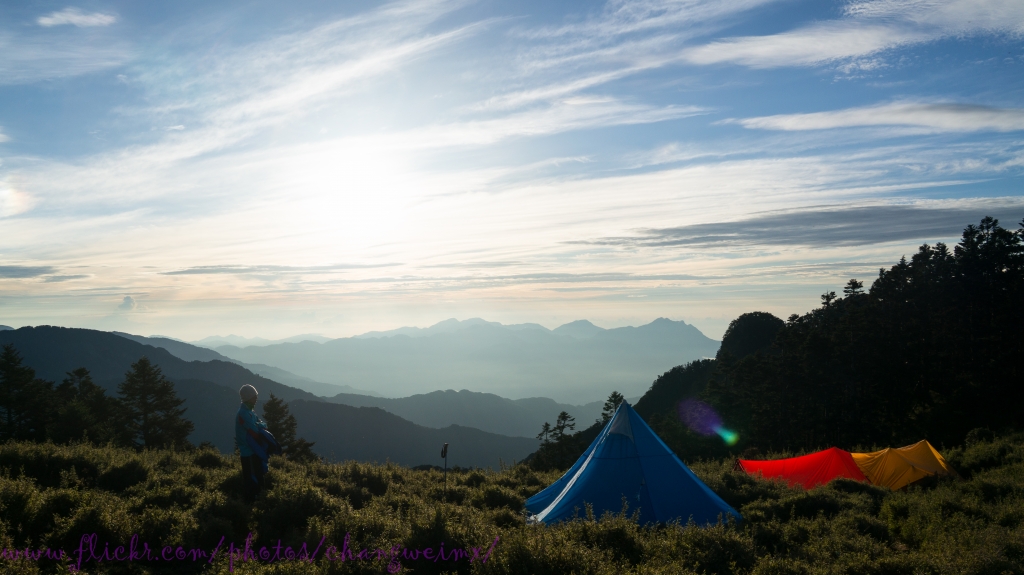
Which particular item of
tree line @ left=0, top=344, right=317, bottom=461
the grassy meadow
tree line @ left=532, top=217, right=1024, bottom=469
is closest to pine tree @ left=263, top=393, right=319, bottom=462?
tree line @ left=0, top=344, right=317, bottom=461

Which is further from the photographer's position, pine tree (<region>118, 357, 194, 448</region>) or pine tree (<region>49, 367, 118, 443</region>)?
pine tree (<region>118, 357, 194, 448</region>)

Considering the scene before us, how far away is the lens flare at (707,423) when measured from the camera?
47500mm

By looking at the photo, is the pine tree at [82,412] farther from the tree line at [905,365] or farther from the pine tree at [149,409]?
the tree line at [905,365]

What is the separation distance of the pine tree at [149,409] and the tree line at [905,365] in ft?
95.9

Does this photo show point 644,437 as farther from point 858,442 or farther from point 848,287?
point 848,287

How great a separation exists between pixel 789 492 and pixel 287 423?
41.5 metres

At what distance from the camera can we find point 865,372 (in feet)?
120

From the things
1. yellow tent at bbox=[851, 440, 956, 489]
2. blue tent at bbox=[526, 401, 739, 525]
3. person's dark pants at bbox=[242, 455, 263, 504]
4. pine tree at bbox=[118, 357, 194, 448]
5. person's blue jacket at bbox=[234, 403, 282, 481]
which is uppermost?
person's blue jacket at bbox=[234, 403, 282, 481]

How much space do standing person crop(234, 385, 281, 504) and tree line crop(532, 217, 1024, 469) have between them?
23.2 m

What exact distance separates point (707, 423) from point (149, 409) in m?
48.7

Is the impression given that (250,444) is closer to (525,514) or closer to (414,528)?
(414,528)

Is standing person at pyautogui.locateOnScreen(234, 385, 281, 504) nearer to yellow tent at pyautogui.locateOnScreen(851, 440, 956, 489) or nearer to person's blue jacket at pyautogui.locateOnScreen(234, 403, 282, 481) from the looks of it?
person's blue jacket at pyautogui.locateOnScreen(234, 403, 282, 481)

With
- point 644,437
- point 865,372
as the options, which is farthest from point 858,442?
point 644,437

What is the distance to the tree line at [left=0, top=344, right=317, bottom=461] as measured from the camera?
1195 inches
